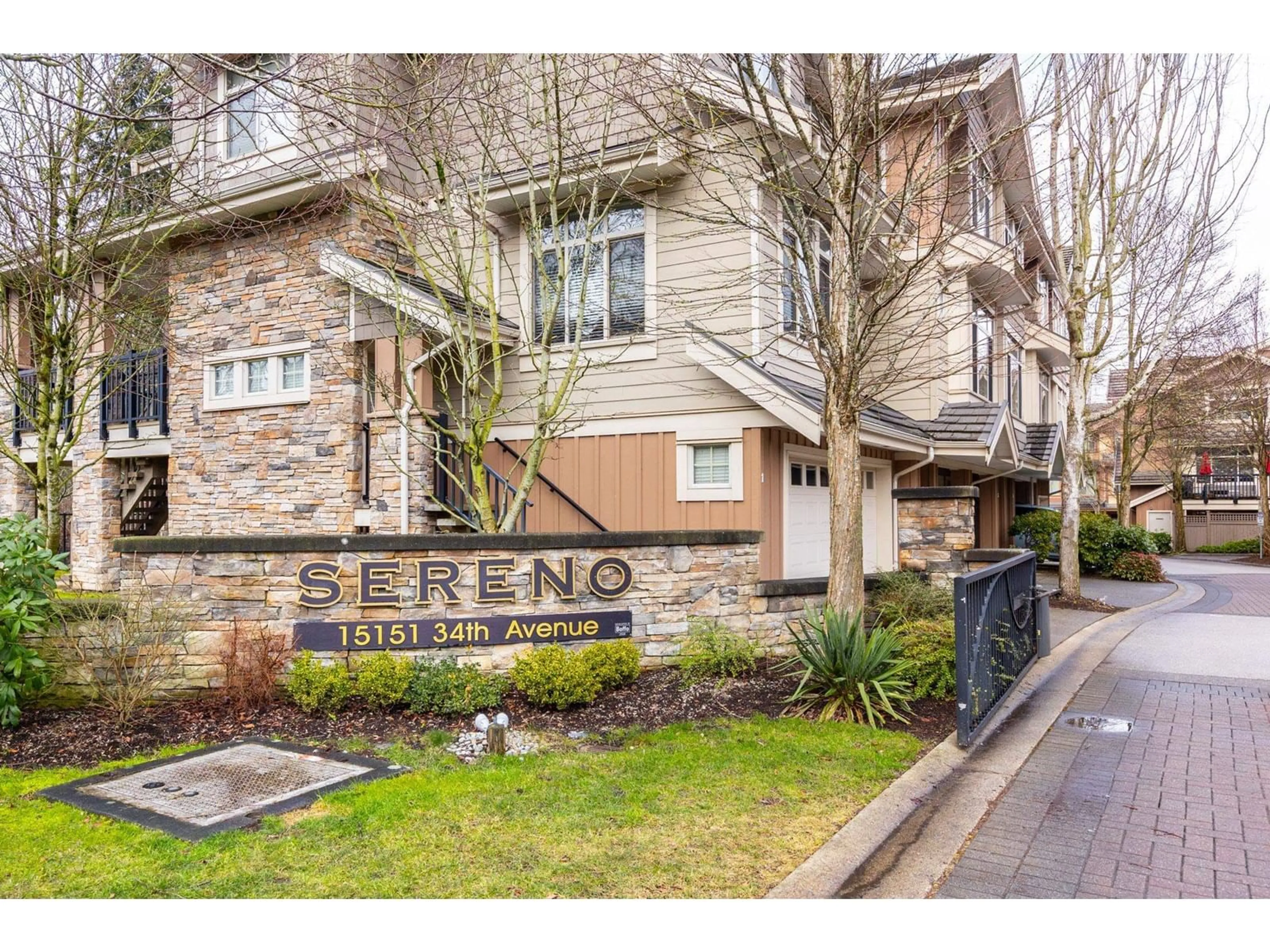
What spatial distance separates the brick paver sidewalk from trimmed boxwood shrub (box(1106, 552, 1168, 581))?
10988 millimetres

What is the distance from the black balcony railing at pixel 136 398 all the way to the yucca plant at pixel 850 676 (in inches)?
434

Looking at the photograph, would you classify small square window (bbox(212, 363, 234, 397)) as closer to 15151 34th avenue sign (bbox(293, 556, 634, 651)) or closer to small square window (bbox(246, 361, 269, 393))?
small square window (bbox(246, 361, 269, 393))

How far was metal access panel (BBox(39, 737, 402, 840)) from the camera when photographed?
4.08 metres

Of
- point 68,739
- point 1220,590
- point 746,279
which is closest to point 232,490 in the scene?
point 68,739

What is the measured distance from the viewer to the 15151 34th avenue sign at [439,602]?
6.42 m

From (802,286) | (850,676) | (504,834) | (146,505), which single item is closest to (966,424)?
(802,286)

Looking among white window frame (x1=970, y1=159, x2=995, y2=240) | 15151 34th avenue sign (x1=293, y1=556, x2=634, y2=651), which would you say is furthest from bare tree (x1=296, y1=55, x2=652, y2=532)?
white window frame (x1=970, y1=159, x2=995, y2=240)

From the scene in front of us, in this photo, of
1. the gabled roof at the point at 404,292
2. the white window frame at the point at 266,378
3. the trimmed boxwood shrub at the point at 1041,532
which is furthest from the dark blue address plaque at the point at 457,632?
the trimmed boxwood shrub at the point at 1041,532

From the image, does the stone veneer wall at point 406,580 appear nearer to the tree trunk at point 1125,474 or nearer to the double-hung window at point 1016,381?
the double-hung window at point 1016,381

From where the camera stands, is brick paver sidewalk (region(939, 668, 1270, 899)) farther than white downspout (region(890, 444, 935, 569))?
No

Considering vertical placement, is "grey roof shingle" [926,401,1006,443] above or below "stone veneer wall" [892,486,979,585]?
above

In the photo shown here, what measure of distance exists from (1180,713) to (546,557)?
520 cm

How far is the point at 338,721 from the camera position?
5938 mm

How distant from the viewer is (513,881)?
133 inches
